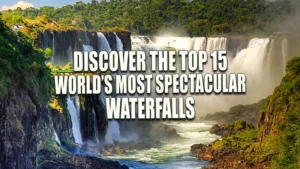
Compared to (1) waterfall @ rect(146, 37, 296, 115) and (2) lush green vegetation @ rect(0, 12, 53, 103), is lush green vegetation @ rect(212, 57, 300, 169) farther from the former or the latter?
(1) waterfall @ rect(146, 37, 296, 115)

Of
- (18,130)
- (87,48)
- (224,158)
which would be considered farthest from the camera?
(87,48)

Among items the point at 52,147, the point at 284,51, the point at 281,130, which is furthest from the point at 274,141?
the point at 284,51

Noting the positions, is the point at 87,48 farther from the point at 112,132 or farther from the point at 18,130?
the point at 18,130

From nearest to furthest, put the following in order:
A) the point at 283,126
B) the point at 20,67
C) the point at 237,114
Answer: the point at 20,67 → the point at 283,126 → the point at 237,114

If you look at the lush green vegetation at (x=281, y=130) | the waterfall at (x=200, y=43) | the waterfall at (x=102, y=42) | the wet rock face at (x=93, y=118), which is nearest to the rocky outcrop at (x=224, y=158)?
the lush green vegetation at (x=281, y=130)

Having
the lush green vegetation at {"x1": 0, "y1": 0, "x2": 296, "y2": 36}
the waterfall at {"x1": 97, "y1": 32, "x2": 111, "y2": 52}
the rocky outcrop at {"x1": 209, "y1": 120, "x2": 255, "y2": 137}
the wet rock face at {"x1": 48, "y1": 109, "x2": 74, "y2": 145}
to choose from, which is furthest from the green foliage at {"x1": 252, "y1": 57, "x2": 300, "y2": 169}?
the lush green vegetation at {"x1": 0, "y1": 0, "x2": 296, "y2": 36}

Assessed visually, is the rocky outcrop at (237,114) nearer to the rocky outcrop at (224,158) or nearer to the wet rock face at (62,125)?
the rocky outcrop at (224,158)
